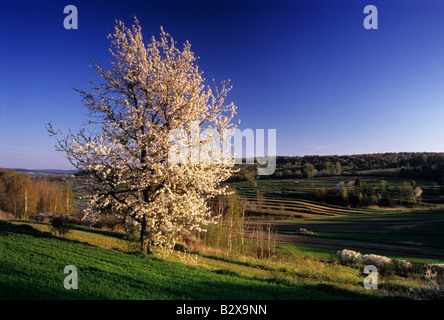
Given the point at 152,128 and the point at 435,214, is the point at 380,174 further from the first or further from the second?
the point at 152,128

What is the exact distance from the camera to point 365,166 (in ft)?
563

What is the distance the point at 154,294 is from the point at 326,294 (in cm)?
616

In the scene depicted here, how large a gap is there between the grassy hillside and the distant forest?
127985 mm

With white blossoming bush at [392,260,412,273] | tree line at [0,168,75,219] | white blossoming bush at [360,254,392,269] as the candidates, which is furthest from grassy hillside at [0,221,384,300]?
tree line at [0,168,75,219]

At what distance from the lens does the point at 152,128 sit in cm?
1208

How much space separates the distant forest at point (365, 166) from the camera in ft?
443

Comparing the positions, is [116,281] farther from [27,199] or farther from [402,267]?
[27,199]

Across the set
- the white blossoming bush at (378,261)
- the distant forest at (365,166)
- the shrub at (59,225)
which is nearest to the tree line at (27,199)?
the shrub at (59,225)

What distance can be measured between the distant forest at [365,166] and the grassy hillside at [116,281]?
127985 millimetres

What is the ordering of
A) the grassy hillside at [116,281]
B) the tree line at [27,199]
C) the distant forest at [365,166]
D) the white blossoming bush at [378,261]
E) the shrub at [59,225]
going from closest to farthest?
the grassy hillside at [116,281]
the shrub at [59,225]
the white blossoming bush at [378,261]
the tree line at [27,199]
the distant forest at [365,166]

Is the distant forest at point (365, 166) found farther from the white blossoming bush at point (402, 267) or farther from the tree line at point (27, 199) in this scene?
the white blossoming bush at point (402, 267)

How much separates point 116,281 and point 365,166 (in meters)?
192

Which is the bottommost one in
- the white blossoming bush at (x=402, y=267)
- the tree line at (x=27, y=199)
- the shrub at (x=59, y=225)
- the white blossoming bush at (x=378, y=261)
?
the white blossoming bush at (x=402, y=267)
